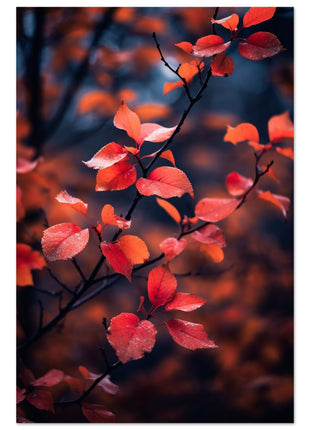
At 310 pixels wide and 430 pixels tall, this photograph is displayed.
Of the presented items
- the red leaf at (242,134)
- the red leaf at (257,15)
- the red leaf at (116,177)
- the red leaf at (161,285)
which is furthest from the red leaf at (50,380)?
the red leaf at (257,15)

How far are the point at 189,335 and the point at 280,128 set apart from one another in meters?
0.37

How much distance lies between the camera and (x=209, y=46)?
1.47 feet

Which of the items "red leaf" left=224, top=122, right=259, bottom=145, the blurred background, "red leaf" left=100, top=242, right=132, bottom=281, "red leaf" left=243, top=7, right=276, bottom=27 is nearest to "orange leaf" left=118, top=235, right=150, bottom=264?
"red leaf" left=100, top=242, right=132, bottom=281

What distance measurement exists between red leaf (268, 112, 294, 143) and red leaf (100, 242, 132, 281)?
32 cm

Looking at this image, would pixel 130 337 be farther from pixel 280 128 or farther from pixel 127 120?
pixel 280 128

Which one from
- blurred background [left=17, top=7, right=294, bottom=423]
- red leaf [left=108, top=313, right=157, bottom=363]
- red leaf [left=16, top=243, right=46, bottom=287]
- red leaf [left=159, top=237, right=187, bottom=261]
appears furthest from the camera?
blurred background [left=17, top=7, right=294, bottom=423]

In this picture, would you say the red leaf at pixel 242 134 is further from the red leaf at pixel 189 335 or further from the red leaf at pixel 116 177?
the red leaf at pixel 189 335

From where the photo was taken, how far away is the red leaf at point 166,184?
43cm

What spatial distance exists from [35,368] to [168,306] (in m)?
0.84

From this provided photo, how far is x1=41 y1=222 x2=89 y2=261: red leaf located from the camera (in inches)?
16.7

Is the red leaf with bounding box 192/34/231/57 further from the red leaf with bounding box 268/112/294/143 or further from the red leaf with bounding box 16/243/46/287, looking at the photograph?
the red leaf with bounding box 16/243/46/287

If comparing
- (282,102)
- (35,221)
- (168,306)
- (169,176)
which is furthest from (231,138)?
(282,102)

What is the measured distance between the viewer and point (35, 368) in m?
1.10

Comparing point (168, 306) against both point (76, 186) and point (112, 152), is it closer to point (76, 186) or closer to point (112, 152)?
point (112, 152)
